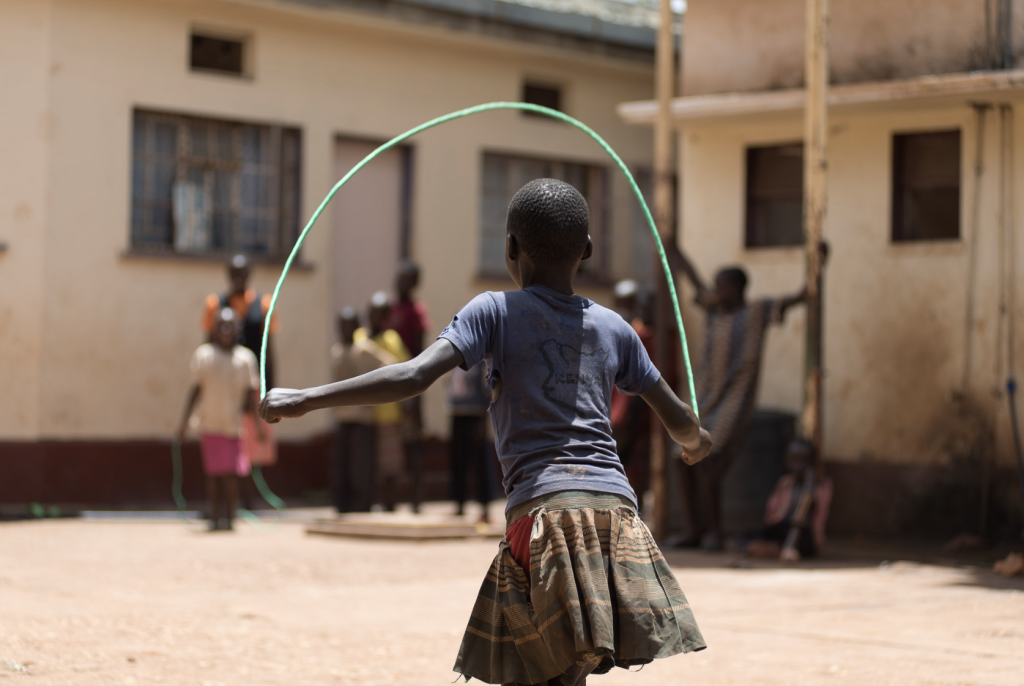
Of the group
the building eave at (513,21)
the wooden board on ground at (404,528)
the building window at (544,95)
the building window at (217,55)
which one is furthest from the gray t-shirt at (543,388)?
the building window at (544,95)

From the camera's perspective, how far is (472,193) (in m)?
14.8

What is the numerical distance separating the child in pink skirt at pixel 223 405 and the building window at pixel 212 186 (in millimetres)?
2675

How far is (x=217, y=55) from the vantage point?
1351 centimetres

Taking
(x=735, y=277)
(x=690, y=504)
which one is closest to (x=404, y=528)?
(x=690, y=504)

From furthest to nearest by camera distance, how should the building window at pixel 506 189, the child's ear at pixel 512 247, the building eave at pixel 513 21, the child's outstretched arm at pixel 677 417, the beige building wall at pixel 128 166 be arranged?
the building window at pixel 506 189 < the building eave at pixel 513 21 < the beige building wall at pixel 128 166 < the child's outstretched arm at pixel 677 417 < the child's ear at pixel 512 247

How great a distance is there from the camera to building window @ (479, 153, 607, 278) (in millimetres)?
15156

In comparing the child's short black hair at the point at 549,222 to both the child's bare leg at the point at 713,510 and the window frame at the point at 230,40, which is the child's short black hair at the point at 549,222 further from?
the window frame at the point at 230,40

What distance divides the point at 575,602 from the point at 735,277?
647 cm

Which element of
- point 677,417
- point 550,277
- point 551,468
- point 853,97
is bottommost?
point 551,468

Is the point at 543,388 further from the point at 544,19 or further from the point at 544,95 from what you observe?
the point at 544,95

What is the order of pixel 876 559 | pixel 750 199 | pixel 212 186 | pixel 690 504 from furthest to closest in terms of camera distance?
pixel 212 186 < pixel 750 199 < pixel 690 504 < pixel 876 559

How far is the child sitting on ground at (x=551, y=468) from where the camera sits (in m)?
3.16

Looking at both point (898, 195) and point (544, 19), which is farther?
point (544, 19)

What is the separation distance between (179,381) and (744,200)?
5.64 m
